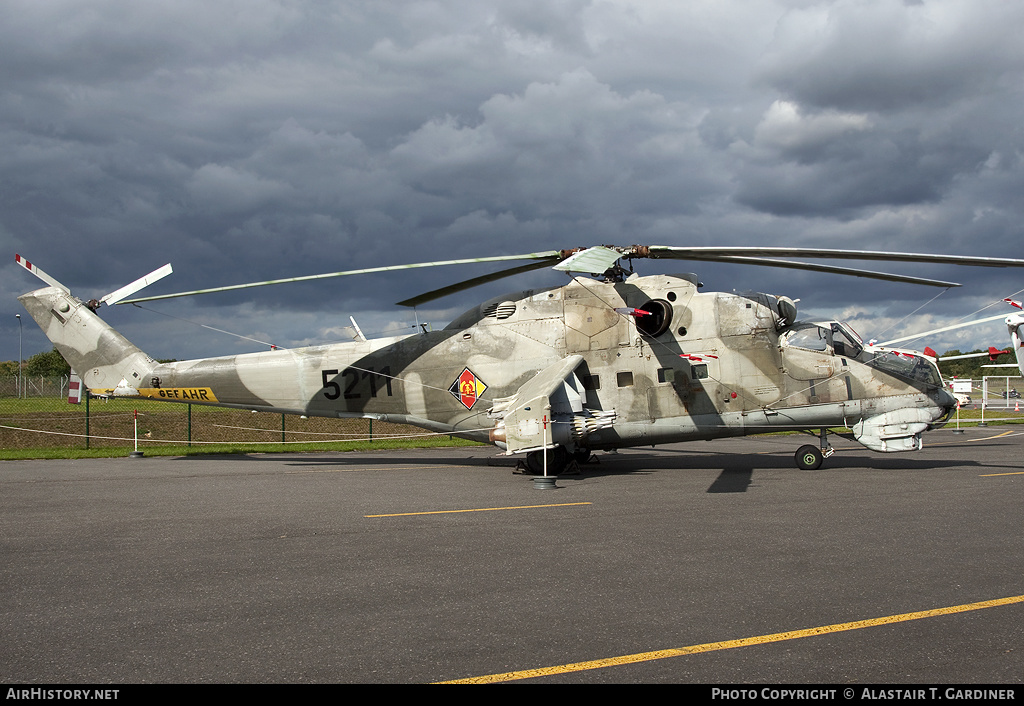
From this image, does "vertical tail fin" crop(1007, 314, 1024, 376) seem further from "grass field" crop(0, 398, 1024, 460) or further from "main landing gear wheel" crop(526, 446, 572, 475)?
"grass field" crop(0, 398, 1024, 460)

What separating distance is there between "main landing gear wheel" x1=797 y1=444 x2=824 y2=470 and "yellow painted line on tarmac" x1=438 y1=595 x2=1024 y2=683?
365 inches

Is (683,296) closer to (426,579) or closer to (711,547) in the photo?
(711,547)

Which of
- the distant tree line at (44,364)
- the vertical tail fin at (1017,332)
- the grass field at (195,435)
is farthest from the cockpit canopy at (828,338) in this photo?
the distant tree line at (44,364)

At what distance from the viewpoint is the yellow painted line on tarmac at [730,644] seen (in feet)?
12.7

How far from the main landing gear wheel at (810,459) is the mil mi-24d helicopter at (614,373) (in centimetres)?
2

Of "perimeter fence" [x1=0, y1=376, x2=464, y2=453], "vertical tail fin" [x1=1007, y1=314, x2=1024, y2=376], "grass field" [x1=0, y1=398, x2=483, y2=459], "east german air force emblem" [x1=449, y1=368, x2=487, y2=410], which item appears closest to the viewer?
"east german air force emblem" [x1=449, y1=368, x2=487, y2=410]

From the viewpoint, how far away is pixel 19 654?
420 cm

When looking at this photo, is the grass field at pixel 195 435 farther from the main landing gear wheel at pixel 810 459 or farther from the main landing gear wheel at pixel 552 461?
the main landing gear wheel at pixel 810 459

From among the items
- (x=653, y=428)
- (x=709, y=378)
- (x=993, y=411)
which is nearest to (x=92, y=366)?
(x=653, y=428)

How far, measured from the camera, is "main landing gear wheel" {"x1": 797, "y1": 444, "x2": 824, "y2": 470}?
14148 mm

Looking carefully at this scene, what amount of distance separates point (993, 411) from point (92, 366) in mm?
47627

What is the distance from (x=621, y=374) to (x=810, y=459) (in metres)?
4.54

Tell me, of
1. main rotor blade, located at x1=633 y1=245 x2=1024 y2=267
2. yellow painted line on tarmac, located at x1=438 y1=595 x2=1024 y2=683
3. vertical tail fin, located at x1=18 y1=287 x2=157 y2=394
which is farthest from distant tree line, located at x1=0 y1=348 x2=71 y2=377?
yellow painted line on tarmac, located at x1=438 y1=595 x2=1024 y2=683

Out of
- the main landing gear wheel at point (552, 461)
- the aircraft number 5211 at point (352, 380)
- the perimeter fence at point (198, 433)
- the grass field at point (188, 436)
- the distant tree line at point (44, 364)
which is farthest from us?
the distant tree line at point (44, 364)
